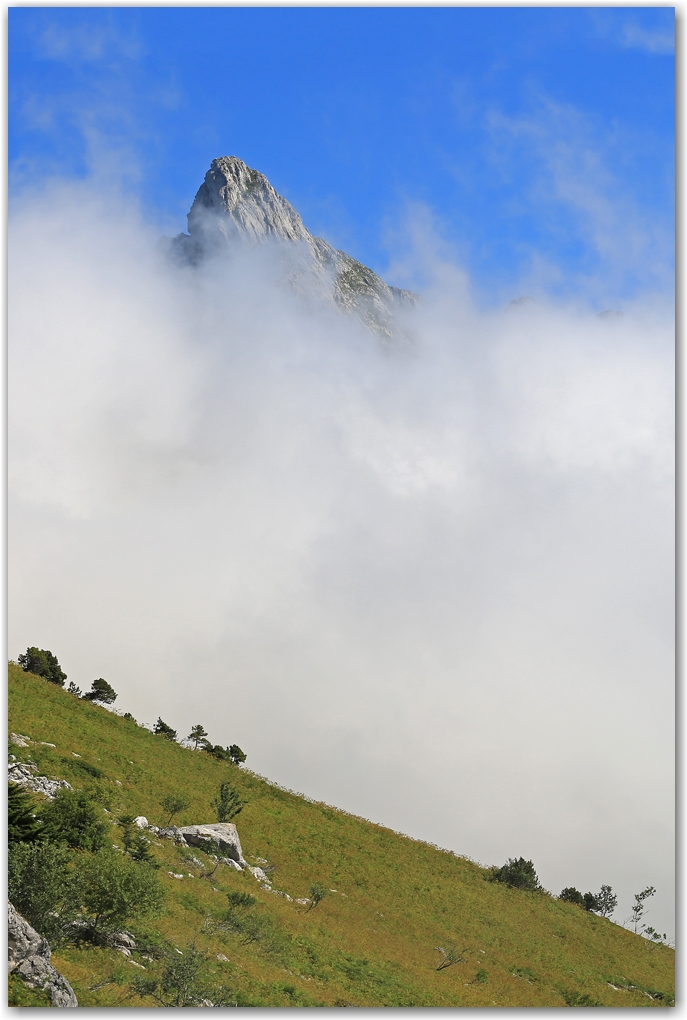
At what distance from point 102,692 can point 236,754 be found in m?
13.0

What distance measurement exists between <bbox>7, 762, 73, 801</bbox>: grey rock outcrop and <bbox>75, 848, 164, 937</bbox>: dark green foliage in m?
11.3

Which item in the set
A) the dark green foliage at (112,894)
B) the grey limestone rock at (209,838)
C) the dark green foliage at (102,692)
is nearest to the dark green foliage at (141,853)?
the grey limestone rock at (209,838)

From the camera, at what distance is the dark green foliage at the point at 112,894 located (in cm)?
1728

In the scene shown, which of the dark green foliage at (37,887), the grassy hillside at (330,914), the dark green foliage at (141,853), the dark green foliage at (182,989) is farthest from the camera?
the dark green foliage at (141,853)

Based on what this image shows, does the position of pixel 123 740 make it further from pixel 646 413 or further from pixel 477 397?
pixel 477 397

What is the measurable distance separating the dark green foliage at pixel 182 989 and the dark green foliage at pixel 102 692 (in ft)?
125

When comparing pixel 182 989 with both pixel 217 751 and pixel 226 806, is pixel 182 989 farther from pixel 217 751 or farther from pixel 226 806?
pixel 217 751

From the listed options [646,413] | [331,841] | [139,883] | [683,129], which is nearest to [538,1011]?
[139,883]

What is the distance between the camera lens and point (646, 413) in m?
30.9

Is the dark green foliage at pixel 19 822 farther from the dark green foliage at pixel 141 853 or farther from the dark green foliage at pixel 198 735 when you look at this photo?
the dark green foliage at pixel 198 735

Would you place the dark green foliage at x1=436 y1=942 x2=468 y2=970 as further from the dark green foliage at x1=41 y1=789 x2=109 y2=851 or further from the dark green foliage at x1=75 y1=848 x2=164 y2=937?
the dark green foliage at x1=75 y1=848 x2=164 y2=937

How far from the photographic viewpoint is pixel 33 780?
28266 millimetres

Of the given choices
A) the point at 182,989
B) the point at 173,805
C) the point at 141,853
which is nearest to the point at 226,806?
the point at 173,805

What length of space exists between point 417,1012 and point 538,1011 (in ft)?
10.3
